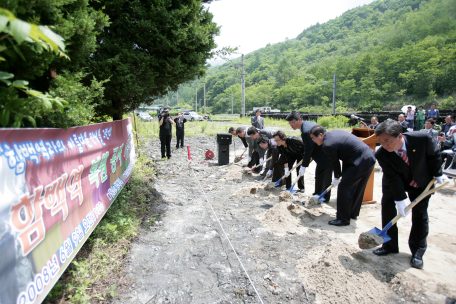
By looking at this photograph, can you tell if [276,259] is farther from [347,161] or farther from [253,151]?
[253,151]

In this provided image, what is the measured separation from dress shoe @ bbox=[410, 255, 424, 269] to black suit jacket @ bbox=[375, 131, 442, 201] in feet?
2.35

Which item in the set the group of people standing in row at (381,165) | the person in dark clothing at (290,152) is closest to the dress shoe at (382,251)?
the group of people standing in row at (381,165)

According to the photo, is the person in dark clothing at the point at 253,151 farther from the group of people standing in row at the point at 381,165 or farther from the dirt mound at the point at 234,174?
the group of people standing in row at the point at 381,165

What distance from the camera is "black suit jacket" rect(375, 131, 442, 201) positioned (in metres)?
3.10

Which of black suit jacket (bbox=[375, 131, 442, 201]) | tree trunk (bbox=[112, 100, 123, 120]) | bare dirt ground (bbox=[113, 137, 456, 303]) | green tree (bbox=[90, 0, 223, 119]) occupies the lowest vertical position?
bare dirt ground (bbox=[113, 137, 456, 303])

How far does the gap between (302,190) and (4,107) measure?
19.3ft

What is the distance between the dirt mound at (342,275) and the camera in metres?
2.70

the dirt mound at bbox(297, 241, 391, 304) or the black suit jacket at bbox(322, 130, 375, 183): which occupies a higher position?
the black suit jacket at bbox(322, 130, 375, 183)

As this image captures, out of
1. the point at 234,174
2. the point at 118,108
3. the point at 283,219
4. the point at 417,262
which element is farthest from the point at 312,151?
the point at 118,108

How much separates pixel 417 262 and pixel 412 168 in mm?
1122

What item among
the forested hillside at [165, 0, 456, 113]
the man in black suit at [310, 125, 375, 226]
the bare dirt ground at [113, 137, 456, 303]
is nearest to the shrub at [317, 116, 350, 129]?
the forested hillside at [165, 0, 456, 113]

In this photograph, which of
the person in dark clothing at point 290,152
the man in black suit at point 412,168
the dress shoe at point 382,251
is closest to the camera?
the man in black suit at point 412,168

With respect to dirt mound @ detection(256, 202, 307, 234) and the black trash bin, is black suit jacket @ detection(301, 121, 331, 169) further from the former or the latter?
the black trash bin

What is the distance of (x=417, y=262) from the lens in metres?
3.16
